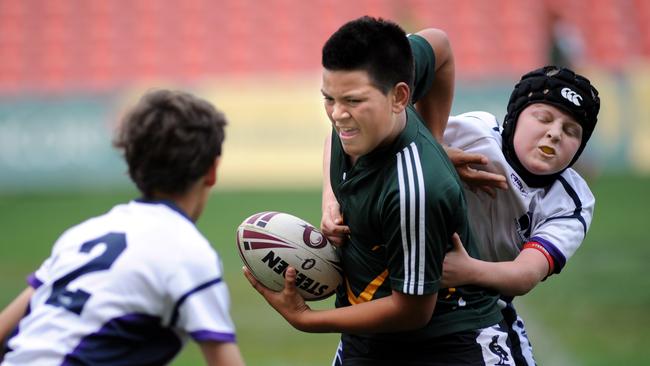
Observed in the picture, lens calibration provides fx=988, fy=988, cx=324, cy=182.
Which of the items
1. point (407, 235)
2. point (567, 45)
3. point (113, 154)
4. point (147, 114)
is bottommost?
point (113, 154)

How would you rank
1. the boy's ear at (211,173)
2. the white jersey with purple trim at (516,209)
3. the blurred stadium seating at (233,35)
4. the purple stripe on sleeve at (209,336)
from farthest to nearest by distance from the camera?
1. the blurred stadium seating at (233,35)
2. the white jersey with purple trim at (516,209)
3. the boy's ear at (211,173)
4. the purple stripe on sleeve at (209,336)

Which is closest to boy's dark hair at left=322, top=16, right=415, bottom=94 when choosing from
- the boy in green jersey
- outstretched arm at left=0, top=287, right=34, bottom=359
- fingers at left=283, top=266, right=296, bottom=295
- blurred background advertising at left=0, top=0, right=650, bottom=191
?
the boy in green jersey

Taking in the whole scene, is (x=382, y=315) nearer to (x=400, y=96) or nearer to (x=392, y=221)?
(x=392, y=221)

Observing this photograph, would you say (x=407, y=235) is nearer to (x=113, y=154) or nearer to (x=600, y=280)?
(x=600, y=280)

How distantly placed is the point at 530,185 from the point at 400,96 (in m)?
0.83

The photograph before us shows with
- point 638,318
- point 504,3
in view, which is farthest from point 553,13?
point 638,318

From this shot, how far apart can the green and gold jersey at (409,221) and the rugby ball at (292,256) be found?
8 cm

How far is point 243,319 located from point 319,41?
490 inches

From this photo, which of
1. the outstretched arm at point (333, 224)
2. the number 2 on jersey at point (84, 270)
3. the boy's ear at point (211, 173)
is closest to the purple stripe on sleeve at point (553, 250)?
the outstretched arm at point (333, 224)

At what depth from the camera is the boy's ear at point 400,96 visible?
140 inches

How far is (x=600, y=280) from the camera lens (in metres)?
9.48

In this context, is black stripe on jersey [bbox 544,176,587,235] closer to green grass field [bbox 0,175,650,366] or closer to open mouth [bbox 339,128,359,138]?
open mouth [bbox 339,128,359,138]

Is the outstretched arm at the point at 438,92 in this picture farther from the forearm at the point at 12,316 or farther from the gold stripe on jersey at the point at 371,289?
the forearm at the point at 12,316

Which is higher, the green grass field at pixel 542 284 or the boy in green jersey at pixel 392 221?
the boy in green jersey at pixel 392 221
